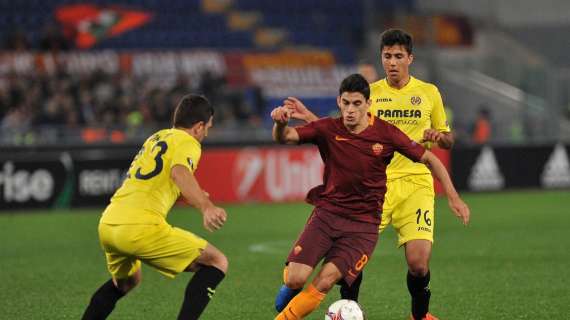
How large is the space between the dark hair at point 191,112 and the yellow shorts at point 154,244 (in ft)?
2.25

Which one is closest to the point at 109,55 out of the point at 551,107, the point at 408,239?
the point at 551,107

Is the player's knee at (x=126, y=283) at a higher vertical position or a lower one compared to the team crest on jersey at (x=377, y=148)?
lower

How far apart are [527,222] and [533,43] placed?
14227 millimetres

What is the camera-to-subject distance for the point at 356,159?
791 cm

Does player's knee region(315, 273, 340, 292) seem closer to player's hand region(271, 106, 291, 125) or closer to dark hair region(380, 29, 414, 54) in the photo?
player's hand region(271, 106, 291, 125)

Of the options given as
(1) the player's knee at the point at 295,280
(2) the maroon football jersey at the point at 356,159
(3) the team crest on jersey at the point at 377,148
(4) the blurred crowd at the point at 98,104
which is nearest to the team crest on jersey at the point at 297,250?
(1) the player's knee at the point at 295,280

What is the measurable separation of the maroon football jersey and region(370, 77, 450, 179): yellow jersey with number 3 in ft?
2.48

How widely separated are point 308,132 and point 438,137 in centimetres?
102

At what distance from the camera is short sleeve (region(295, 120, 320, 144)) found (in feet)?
25.6

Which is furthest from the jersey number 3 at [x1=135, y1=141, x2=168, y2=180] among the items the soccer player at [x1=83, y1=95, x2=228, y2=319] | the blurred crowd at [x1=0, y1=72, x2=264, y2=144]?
the blurred crowd at [x1=0, y1=72, x2=264, y2=144]

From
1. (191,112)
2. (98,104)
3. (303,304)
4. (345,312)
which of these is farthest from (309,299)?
(98,104)

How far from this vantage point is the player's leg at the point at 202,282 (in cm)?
714

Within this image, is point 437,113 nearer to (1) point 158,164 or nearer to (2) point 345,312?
(2) point 345,312

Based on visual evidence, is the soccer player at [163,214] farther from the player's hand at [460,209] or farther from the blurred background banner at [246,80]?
the blurred background banner at [246,80]
